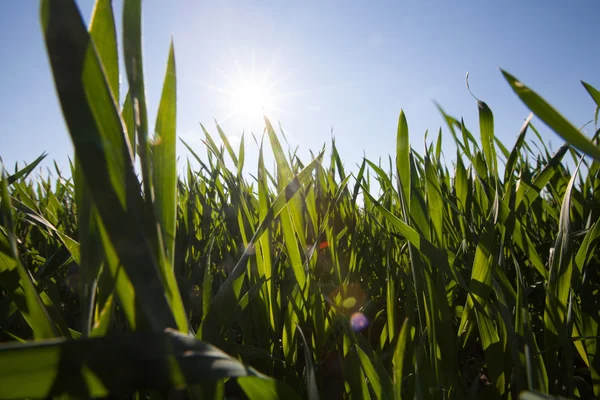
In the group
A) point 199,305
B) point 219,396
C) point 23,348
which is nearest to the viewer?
point 23,348

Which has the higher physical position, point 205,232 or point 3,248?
point 205,232

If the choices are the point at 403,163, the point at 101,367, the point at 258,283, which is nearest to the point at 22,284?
the point at 101,367

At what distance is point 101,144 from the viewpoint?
19 centimetres

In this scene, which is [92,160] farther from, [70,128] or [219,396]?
[219,396]

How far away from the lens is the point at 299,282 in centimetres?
57

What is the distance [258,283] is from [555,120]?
15.6 inches

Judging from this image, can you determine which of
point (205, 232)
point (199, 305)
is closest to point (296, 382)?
point (199, 305)

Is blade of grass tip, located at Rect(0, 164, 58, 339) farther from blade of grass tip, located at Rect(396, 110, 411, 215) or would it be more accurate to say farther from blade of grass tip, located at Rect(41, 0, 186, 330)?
blade of grass tip, located at Rect(396, 110, 411, 215)

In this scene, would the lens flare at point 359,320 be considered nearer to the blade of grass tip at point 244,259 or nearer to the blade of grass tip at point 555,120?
the blade of grass tip at point 244,259

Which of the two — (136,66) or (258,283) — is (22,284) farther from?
(258,283)

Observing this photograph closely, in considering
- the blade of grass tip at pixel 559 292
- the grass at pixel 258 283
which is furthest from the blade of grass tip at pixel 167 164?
Result: the blade of grass tip at pixel 559 292

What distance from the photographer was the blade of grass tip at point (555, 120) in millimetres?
189

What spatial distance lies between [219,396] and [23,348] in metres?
0.19

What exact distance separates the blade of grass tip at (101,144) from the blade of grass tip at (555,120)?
21 cm
